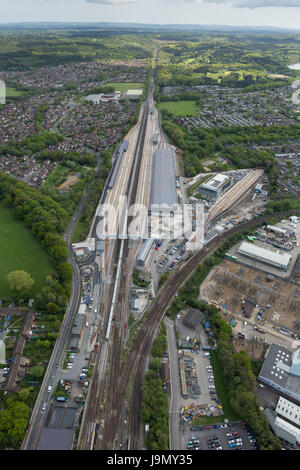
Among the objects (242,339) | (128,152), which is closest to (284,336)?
(242,339)

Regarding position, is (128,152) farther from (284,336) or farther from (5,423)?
(5,423)

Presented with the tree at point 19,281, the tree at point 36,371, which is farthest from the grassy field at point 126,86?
the tree at point 36,371

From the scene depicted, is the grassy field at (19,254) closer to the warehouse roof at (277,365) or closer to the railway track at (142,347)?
the railway track at (142,347)

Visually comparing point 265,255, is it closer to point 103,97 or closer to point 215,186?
point 215,186

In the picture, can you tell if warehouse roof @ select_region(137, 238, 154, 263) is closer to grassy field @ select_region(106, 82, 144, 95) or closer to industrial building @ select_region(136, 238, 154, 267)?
industrial building @ select_region(136, 238, 154, 267)

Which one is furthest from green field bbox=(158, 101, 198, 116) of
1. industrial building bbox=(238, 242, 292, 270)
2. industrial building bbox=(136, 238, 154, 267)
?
industrial building bbox=(238, 242, 292, 270)

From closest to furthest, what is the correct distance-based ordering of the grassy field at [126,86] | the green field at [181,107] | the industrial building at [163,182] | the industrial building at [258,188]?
the industrial building at [163,182] < the industrial building at [258,188] < the green field at [181,107] < the grassy field at [126,86]

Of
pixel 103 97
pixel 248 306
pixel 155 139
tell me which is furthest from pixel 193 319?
pixel 103 97
